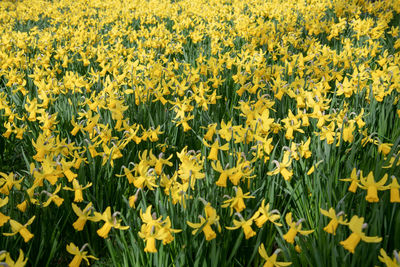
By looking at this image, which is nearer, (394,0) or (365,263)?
(365,263)

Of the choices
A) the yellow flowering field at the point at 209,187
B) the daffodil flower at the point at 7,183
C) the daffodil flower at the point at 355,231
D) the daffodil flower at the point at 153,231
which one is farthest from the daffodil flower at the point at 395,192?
the daffodil flower at the point at 7,183

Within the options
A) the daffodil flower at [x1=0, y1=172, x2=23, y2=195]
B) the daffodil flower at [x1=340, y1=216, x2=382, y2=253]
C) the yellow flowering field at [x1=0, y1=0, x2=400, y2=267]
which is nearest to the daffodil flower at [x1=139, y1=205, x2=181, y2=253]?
the yellow flowering field at [x1=0, y1=0, x2=400, y2=267]

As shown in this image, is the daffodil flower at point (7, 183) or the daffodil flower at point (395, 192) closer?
the daffodil flower at point (395, 192)

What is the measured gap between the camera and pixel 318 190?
5.86ft

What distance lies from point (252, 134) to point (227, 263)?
79cm

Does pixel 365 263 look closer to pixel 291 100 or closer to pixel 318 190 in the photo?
pixel 318 190

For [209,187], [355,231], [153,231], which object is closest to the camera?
[355,231]

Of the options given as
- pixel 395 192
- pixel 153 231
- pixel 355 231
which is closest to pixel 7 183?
pixel 153 231

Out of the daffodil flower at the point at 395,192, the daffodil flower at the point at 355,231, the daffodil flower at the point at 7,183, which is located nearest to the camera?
the daffodil flower at the point at 355,231

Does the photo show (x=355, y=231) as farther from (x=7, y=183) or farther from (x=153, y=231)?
(x=7, y=183)

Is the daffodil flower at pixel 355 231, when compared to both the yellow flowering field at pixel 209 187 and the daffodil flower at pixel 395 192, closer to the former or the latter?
the yellow flowering field at pixel 209 187

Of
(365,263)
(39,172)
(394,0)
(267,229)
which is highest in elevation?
(394,0)

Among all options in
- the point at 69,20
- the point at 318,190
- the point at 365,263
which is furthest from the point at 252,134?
the point at 69,20

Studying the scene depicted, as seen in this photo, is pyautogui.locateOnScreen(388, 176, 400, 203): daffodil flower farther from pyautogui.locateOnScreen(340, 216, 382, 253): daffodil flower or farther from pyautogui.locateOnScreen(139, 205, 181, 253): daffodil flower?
pyautogui.locateOnScreen(139, 205, 181, 253): daffodil flower
